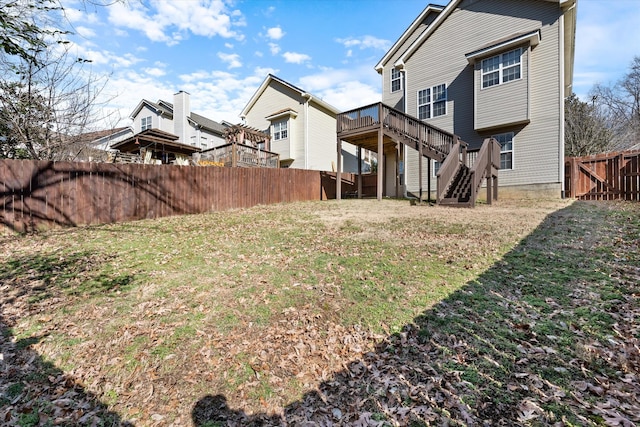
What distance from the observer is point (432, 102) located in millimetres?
15031

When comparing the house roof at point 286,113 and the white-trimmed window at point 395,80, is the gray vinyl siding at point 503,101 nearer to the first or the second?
the white-trimmed window at point 395,80

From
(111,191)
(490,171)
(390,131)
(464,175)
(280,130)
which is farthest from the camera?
(280,130)

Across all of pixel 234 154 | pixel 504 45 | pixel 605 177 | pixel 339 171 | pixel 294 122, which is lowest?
pixel 605 177

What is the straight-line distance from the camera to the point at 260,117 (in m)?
22.4

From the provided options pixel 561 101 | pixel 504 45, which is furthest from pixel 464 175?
pixel 504 45

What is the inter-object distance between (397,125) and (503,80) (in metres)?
4.90

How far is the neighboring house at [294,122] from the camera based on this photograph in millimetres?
20172

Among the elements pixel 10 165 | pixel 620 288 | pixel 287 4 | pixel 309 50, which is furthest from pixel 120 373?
pixel 309 50

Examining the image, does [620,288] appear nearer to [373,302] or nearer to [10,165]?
[373,302]

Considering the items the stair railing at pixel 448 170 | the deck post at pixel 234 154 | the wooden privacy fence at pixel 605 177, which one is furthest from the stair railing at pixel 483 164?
the deck post at pixel 234 154

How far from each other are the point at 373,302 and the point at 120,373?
8.79 ft

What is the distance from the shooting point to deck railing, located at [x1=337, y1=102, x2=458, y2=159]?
39.6 feet

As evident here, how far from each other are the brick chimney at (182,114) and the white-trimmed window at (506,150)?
2153 cm

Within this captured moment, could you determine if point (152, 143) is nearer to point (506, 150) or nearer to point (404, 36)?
point (404, 36)
